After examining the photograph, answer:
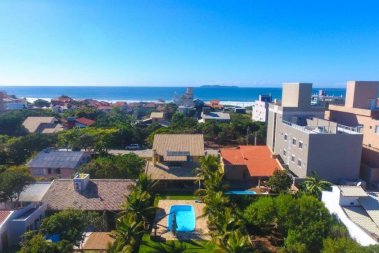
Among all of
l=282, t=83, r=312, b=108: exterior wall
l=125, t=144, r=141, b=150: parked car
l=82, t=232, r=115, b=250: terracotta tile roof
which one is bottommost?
l=125, t=144, r=141, b=150: parked car

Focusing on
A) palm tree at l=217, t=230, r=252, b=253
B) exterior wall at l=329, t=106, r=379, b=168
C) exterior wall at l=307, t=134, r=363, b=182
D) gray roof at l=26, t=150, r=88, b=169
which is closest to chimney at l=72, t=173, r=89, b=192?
gray roof at l=26, t=150, r=88, b=169

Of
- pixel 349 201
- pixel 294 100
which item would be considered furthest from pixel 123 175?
pixel 294 100

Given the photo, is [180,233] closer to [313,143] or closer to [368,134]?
[313,143]

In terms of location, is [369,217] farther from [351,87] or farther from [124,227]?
[351,87]

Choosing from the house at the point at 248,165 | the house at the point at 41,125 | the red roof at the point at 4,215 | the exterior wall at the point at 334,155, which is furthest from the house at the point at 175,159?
the house at the point at 41,125

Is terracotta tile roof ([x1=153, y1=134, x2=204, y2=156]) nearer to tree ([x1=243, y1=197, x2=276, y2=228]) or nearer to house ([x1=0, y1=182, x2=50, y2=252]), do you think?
tree ([x1=243, y1=197, x2=276, y2=228])

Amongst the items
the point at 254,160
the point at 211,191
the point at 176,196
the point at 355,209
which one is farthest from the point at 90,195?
the point at 355,209
